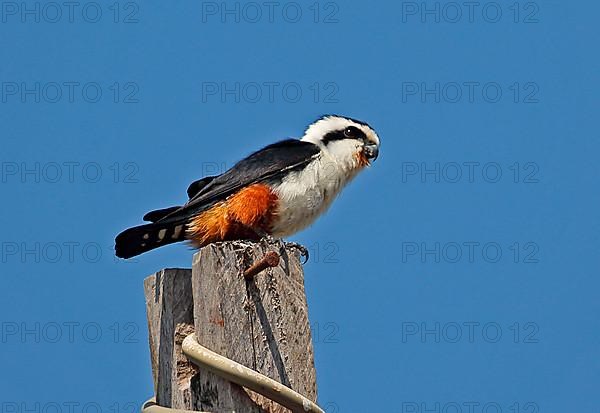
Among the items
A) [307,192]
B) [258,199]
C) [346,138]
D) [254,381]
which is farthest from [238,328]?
[346,138]

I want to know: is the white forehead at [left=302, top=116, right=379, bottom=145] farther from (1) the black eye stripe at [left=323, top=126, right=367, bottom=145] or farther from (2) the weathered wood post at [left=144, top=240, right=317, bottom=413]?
(2) the weathered wood post at [left=144, top=240, right=317, bottom=413]

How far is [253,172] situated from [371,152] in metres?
1.00

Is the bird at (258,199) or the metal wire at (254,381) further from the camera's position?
the bird at (258,199)

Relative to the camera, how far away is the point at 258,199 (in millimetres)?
5199

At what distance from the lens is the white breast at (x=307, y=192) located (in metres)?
5.29

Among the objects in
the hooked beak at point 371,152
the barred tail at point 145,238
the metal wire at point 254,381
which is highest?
the hooked beak at point 371,152

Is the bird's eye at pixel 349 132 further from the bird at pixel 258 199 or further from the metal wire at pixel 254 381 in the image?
the metal wire at pixel 254 381

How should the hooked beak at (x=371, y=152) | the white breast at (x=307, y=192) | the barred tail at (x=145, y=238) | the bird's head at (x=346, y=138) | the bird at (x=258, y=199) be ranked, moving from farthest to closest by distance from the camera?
the hooked beak at (x=371, y=152) → the bird's head at (x=346, y=138) → the white breast at (x=307, y=192) → the bird at (x=258, y=199) → the barred tail at (x=145, y=238)

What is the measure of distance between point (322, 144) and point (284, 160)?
50 cm

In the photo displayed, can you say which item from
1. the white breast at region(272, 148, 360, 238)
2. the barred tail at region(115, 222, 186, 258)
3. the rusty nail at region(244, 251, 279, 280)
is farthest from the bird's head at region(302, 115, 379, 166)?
the rusty nail at region(244, 251, 279, 280)

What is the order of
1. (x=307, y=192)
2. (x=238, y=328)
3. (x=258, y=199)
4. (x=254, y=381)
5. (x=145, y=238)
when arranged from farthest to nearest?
(x=307, y=192) → (x=258, y=199) → (x=145, y=238) → (x=238, y=328) → (x=254, y=381)

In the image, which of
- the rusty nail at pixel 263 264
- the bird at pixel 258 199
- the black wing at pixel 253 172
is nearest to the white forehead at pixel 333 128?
the bird at pixel 258 199

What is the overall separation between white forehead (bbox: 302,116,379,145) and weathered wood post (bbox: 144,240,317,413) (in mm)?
2864

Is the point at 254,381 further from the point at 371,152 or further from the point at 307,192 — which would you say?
the point at 371,152
